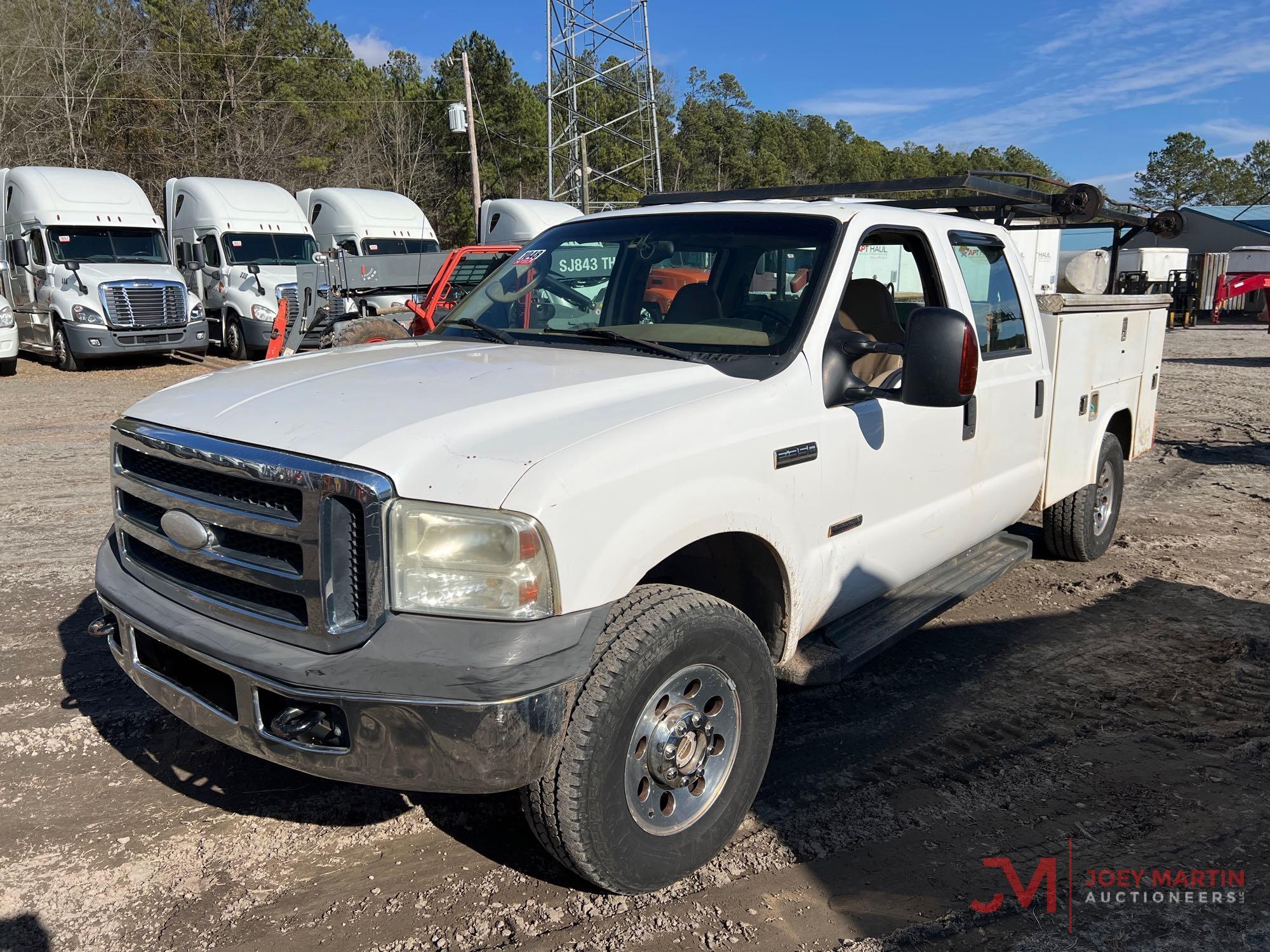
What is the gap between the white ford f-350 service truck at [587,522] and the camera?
235cm

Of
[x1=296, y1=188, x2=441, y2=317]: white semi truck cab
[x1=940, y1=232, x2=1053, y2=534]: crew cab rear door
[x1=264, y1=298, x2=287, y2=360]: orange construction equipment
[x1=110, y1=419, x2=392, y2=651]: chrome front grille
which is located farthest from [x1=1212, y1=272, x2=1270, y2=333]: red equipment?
[x1=110, y1=419, x2=392, y2=651]: chrome front grille

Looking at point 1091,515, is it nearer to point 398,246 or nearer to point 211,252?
point 398,246

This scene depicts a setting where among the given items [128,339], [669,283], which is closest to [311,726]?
[669,283]

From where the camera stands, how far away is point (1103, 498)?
6055 mm

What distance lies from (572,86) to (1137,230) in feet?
86.3

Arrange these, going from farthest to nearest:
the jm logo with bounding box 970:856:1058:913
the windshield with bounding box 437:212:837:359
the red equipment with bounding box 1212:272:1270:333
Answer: the red equipment with bounding box 1212:272:1270:333 → the windshield with bounding box 437:212:837:359 → the jm logo with bounding box 970:856:1058:913

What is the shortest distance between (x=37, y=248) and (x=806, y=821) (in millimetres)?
18665

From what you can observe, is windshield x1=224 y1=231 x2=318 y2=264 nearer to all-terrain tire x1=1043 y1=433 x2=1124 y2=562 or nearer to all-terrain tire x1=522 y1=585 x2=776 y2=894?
all-terrain tire x1=1043 y1=433 x2=1124 y2=562

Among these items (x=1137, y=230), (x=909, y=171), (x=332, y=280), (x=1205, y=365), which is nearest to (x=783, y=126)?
(x=909, y=171)

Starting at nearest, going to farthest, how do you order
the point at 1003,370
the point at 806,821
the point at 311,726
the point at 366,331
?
the point at 311,726 → the point at 806,821 → the point at 1003,370 → the point at 366,331

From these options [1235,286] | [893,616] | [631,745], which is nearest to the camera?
[631,745]

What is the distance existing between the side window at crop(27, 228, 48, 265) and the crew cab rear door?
696 inches

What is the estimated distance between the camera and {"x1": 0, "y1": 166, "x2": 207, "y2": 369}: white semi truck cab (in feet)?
55.1

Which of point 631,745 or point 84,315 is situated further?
point 84,315
